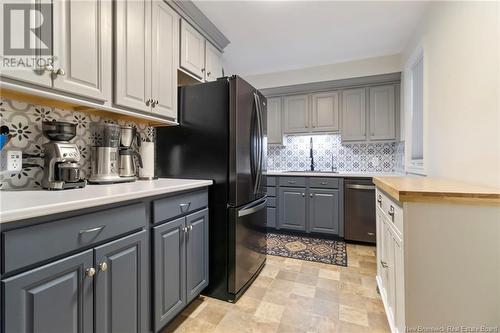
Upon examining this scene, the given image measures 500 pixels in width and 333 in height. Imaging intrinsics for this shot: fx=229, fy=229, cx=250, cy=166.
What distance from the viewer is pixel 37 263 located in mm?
793

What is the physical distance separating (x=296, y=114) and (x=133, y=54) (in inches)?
104

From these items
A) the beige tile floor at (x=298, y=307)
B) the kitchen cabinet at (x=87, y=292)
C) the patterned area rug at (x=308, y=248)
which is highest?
the kitchen cabinet at (x=87, y=292)

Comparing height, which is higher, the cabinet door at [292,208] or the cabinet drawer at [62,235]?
the cabinet drawer at [62,235]

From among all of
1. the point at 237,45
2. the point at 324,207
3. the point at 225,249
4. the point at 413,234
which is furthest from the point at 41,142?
the point at 324,207

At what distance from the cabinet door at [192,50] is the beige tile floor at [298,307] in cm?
198

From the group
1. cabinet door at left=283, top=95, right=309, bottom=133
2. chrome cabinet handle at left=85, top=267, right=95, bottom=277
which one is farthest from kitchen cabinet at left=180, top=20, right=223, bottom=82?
chrome cabinet handle at left=85, top=267, right=95, bottom=277

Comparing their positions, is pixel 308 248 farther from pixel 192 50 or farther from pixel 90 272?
pixel 192 50

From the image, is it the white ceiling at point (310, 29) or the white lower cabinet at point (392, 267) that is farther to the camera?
the white ceiling at point (310, 29)

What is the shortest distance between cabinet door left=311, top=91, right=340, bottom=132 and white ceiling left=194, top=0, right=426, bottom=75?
0.49m

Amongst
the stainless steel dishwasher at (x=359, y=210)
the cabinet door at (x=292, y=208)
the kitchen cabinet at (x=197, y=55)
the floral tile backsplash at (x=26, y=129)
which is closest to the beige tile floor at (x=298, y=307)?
the stainless steel dishwasher at (x=359, y=210)

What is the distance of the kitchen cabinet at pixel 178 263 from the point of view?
132cm

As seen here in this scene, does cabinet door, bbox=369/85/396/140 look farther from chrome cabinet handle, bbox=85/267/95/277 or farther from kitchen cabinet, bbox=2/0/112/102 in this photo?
chrome cabinet handle, bbox=85/267/95/277

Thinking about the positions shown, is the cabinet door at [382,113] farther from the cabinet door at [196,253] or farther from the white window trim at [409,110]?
the cabinet door at [196,253]

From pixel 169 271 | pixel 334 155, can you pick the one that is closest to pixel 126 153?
pixel 169 271
